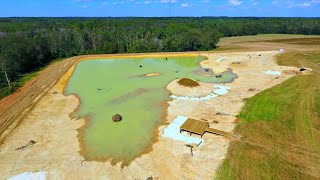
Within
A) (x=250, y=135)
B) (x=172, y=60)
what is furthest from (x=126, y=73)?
(x=250, y=135)

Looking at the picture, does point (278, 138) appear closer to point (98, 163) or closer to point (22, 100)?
point (98, 163)

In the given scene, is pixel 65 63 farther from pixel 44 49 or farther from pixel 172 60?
pixel 172 60

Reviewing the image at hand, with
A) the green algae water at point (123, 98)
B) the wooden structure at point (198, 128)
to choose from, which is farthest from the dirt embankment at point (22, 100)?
the wooden structure at point (198, 128)

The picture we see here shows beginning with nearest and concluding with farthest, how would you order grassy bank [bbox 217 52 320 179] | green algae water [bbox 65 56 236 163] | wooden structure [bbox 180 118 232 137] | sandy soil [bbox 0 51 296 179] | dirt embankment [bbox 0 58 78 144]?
grassy bank [bbox 217 52 320 179], sandy soil [bbox 0 51 296 179], green algae water [bbox 65 56 236 163], wooden structure [bbox 180 118 232 137], dirt embankment [bbox 0 58 78 144]

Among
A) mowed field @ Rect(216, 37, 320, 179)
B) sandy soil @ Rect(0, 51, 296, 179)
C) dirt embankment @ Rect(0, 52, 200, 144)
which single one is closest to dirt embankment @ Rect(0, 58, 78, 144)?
dirt embankment @ Rect(0, 52, 200, 144)

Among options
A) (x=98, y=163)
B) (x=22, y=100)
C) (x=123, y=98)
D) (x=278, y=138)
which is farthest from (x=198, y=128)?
(x=22, y=100)

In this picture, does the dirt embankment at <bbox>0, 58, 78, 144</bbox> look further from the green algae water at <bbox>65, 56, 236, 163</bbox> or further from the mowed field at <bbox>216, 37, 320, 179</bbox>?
the mowed field at <bbox>216, 37, 320, 179</bbox>

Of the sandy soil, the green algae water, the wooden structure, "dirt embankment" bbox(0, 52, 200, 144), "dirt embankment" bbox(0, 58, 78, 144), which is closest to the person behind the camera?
the sandy soil
